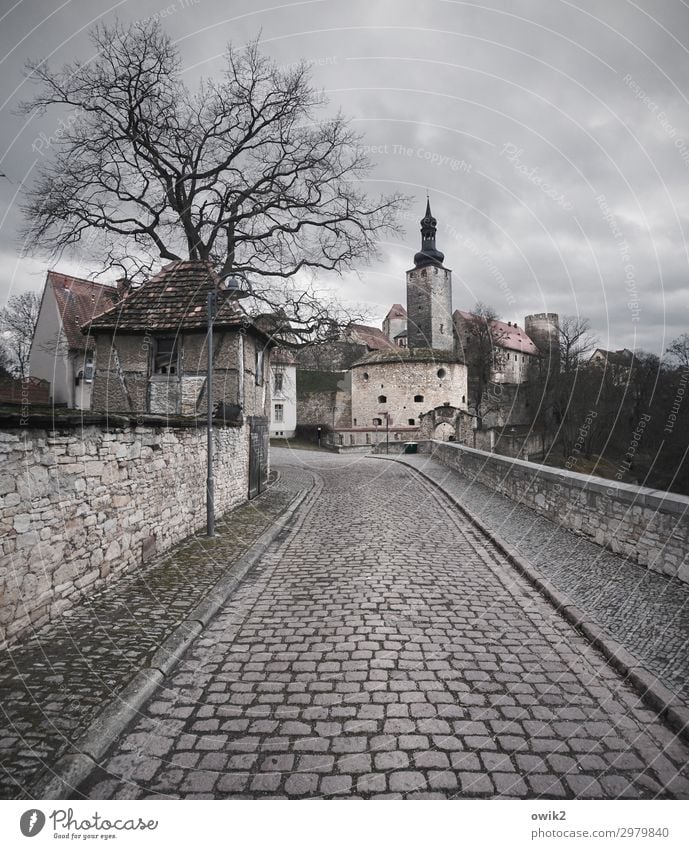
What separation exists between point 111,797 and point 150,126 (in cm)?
1715

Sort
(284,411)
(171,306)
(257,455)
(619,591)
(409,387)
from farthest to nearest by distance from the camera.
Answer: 1. (284,411)
2. (409,387)
3. (257,455)
4. (171,306)
5. (619,591)

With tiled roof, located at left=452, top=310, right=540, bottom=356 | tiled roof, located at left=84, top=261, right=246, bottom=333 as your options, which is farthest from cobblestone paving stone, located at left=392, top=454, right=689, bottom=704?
tiled roof, located at left=452, top=310, right=540, bottom=356

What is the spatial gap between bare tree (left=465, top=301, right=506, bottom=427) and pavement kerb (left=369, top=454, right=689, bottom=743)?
144ft

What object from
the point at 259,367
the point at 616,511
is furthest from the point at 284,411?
the point at 616,511

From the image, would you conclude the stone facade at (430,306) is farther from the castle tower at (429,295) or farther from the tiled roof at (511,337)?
the tiled roof at (511,337)

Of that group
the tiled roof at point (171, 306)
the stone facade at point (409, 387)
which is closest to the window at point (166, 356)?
the tiled roof at point (171, 306)

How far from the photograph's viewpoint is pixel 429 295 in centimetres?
4784

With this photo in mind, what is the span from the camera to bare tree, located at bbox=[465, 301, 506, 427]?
1930 inches

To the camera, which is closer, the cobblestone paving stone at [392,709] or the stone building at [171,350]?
the cobblestone paving stone at [392,709]

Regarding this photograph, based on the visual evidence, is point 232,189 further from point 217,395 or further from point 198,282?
point 217,395

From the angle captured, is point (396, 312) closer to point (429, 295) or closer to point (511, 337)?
point (511, 337)

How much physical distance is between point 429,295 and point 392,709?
4749 cm

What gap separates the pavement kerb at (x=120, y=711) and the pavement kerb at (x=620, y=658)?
11.9ft

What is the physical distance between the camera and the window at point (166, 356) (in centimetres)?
1254
